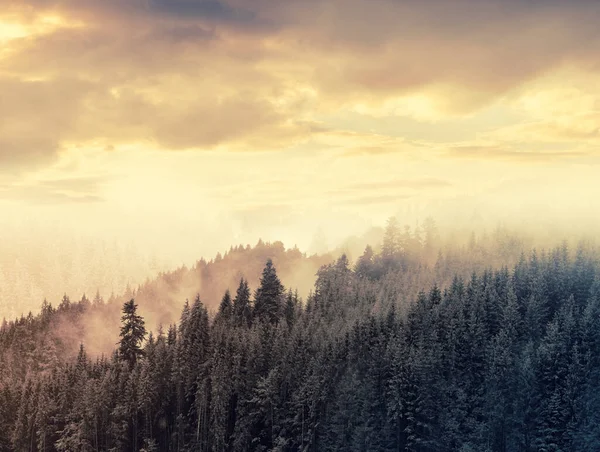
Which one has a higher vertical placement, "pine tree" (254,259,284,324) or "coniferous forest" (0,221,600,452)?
"pine tree" (254,259,284,324)

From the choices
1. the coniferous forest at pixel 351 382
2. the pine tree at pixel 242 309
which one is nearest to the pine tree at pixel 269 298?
the coniferous forest at pixel 351 382

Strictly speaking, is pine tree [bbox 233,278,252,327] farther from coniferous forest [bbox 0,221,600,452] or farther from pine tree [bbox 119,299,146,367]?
pine tree [bbox 119,299,146,367]

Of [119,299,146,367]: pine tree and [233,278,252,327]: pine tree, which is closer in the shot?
[119,299,146,367]: pine tree

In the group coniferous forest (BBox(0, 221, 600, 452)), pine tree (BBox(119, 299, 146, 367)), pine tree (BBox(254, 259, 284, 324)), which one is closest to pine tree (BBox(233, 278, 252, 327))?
coniferous forest (BBox(0, 221, 600, 452))

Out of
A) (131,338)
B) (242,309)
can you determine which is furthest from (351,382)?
(131,338)

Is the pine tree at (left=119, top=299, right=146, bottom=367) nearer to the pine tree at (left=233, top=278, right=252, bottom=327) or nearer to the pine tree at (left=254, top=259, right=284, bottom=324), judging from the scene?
the pine tree at (left=233, top=278, right=252, bottom=327)

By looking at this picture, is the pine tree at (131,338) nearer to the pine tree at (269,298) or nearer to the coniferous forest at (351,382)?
the coniferous forest at (351,382)

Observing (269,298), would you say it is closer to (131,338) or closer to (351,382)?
(131,338)

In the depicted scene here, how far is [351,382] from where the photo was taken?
389ft

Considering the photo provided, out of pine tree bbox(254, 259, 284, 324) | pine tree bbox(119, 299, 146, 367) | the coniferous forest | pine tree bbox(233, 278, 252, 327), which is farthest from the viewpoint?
pine tree bbox(254, 259, 284, 324)

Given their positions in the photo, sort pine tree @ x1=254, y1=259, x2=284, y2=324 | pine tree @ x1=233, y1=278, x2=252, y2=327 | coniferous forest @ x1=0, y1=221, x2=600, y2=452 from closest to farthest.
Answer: coniferous forest @ x1=0, y1=221, x2=600, y2=452 → pine tree @ x1=233, y1=278, x2=252, y2=327 → pine tree @ x1=254, y1=259, x2=284, y2=324

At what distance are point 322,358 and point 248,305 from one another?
111 ft

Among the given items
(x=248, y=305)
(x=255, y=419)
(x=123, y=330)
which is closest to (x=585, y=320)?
(x=255, y=419)

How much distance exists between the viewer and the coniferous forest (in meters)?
113
